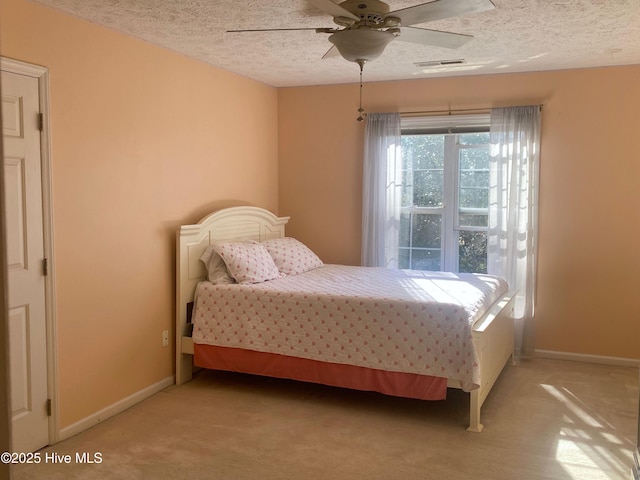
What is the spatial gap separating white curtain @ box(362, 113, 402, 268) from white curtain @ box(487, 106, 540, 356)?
0.81 m

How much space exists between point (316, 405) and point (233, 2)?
246 cm

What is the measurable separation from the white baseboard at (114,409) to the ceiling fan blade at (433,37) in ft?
8.97

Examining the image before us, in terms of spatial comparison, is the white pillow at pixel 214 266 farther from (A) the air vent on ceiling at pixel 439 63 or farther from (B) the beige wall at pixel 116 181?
(A) the air vent on ceiling at pixel 439 63

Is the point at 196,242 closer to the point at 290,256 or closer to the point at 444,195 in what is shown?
the point at 290,256

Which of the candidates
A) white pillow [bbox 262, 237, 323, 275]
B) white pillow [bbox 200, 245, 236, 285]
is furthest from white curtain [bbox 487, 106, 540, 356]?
white pillow [bbox 200, 245, 236, 285]

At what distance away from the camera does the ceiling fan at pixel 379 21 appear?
7.90 ft

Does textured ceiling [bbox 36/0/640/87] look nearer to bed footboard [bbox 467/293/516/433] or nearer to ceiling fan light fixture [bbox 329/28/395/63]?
ceiling fan light fixture [bbox 329/28/395/63]

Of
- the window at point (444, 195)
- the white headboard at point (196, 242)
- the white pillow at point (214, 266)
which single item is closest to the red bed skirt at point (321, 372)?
the white headboard at point (196, 242)

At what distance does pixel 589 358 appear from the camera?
15.0ft

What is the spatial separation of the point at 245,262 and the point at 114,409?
130 centimetres

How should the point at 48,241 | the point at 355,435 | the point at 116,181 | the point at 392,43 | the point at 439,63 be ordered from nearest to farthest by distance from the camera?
the point at 48,241, the point at 355,435, the point at 116,181, the point at 392,43, the point at 439,63

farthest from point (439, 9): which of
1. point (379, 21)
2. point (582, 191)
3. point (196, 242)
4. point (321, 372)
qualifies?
point (582, 191)

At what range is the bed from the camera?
3344mm

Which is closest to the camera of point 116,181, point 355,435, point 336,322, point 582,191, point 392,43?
point 355,435
